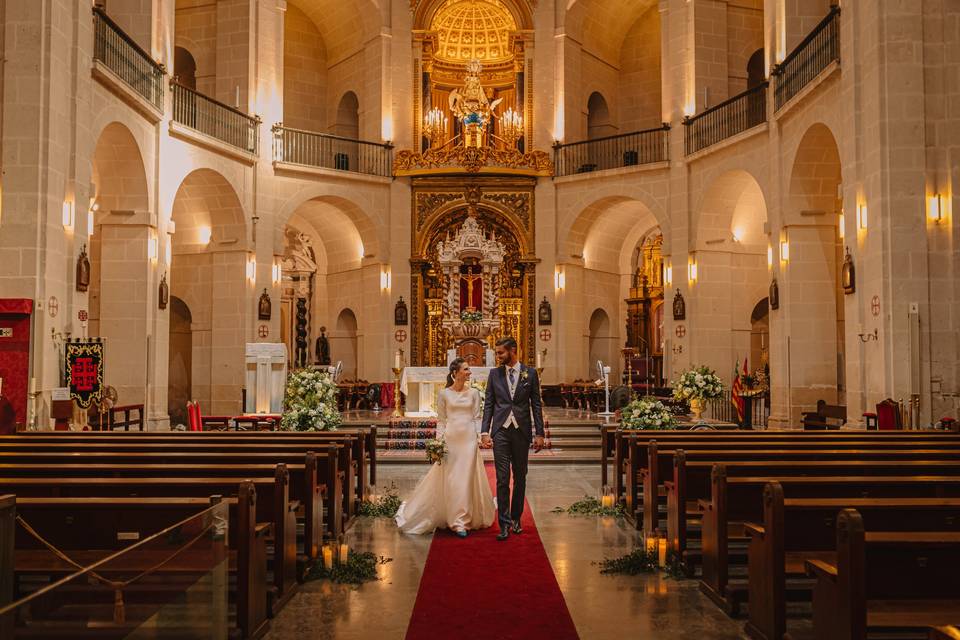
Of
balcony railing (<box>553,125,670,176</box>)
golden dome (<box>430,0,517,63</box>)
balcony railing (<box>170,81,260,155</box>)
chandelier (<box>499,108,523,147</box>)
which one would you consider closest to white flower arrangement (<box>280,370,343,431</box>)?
balcony railing (<box>170,81,260,155</box>)

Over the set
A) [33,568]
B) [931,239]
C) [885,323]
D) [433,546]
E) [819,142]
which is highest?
[819,142]

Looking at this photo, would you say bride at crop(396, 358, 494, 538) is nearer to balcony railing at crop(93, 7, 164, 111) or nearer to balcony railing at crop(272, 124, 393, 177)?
balcony railing at crop(93, 7, 164, 111)

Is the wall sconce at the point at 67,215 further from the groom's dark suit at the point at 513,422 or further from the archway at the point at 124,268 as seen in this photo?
the groom's dark suit at the point at 513,422

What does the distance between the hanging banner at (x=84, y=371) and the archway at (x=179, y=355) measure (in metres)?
9.22

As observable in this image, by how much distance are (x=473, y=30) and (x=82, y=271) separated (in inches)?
600

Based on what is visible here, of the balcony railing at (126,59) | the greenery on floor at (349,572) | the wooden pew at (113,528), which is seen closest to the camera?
the wooden pew at (113,528)

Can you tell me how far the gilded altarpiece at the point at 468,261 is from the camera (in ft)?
73.9

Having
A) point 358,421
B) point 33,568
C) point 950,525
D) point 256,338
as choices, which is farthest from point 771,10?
point 33,568

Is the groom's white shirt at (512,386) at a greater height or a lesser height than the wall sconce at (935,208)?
lesser

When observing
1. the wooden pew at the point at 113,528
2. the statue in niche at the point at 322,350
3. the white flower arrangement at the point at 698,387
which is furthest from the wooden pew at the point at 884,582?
the statue in niche at the point at 322,350

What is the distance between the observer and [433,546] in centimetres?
738

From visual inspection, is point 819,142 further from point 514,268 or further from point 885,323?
point 514,268

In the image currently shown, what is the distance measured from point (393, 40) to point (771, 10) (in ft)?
34.1

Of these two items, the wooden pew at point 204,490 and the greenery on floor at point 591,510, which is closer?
the wooden pew at point 204,490
